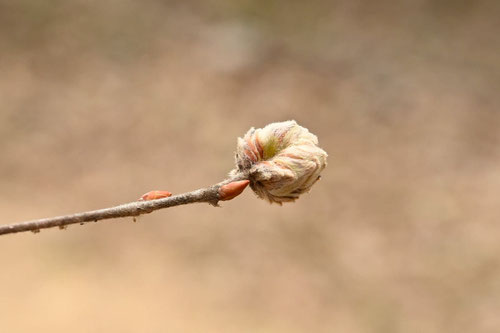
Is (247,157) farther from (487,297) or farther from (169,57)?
(169,57)

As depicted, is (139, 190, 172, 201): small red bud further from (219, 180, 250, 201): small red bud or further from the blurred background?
the blurred background

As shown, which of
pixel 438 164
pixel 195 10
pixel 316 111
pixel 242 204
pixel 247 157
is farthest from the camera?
pixel 195 10

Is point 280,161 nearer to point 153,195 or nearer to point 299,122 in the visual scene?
point 153,195

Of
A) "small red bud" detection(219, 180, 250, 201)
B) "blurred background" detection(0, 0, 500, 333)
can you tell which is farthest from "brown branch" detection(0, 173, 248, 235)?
"blurred background" detection(0, 0, 500, 333)

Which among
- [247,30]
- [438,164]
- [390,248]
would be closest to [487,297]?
[390,248]

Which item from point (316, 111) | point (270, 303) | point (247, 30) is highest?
point (247, 30)

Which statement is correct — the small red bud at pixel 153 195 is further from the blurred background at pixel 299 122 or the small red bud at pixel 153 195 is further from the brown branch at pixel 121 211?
the blurred background at pixel 299 122

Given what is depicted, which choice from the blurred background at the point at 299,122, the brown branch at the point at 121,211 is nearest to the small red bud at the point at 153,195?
the brown branch at the point at 121,211

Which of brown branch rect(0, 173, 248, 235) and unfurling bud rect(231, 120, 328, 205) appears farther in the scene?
unfurling bud rect(231, 120, 328, 205)

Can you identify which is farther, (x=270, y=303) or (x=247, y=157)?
(x=270, y=303)
